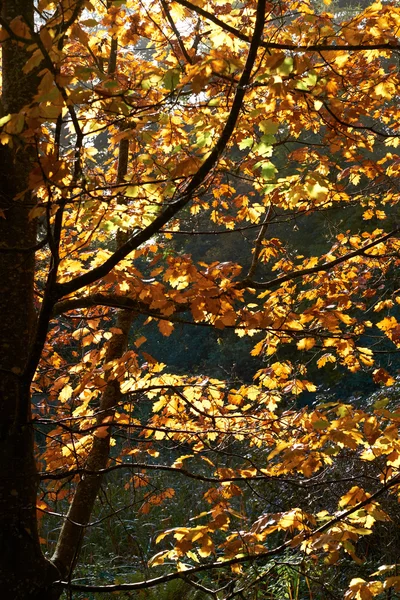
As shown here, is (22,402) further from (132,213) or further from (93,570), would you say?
(93,570)

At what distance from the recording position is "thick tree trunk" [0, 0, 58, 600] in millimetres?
2068

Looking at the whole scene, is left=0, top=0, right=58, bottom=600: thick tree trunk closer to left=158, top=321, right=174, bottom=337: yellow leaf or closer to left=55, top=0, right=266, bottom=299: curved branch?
left=55, top=0, right=266, bottom=299: curved branch

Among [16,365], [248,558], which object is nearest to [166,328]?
[16,365]

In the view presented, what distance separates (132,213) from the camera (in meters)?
2.40

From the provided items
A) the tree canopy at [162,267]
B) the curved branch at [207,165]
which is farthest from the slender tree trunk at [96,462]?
the curved branch at [207,165]

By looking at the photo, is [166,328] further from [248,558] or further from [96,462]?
[96,462]

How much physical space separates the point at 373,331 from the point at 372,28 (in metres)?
7.46

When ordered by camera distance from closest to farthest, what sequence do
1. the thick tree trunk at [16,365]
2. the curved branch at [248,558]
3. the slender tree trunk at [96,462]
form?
the thick tree trunk at [16,365]
the curved branch at [248,558]
the slender tree trunk at [96,462]

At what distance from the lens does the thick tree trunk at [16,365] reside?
6.79 feet

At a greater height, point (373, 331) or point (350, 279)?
point (373, 331)

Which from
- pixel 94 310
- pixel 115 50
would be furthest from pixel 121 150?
pixel 94 310

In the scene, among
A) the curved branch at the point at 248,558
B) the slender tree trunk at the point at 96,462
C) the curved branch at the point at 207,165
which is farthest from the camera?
the slender tree trunk at the point at 96,462

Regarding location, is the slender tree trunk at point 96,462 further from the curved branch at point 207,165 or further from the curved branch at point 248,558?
the curved branch at point 207,165

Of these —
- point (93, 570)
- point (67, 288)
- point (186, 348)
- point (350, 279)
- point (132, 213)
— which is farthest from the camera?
point (186, 348)
